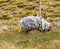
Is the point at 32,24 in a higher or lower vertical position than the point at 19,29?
higher

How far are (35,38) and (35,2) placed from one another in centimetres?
3699

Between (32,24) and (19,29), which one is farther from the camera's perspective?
(19,29)

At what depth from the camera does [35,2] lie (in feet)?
192

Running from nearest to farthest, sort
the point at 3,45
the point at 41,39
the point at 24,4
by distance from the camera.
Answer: the point at 3,45, the point at 41,39, the point at 24,4

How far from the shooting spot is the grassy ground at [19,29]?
750 inches

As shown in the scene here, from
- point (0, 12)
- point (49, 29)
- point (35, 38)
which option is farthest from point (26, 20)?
point (0, 12)

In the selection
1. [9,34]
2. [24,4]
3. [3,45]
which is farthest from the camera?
[24,4]

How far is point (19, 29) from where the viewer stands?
27.7m

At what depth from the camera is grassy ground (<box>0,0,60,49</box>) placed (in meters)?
19.1

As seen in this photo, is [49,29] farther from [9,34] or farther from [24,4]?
[24,4]

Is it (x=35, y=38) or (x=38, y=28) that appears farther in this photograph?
(x=38, y=28)

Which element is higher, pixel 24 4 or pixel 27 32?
pixel 27 32

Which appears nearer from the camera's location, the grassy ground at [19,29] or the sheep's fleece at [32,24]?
the grassy ground at [19,29]

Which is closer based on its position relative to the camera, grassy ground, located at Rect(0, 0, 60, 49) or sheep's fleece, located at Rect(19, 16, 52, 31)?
grassy ground, located at Rect(0, 0, 60, 49)
